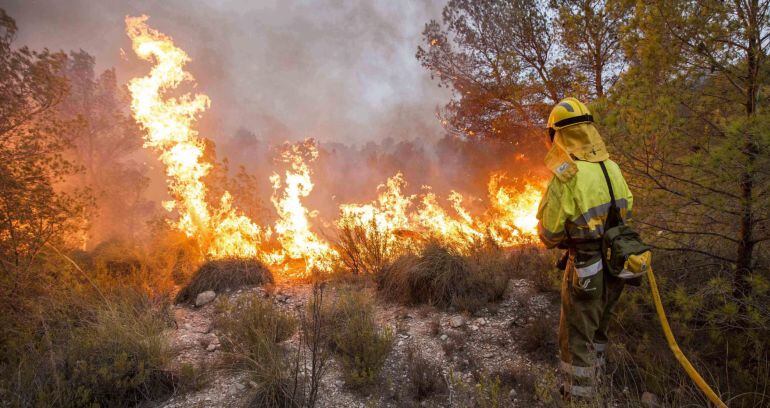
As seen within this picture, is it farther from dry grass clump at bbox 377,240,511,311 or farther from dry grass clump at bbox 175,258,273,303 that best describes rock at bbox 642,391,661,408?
dry grass clump at bbox 175,258,273,303

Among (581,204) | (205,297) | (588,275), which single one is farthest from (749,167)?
(205,297)

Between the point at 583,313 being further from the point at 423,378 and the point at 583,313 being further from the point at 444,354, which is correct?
the point at 444,354

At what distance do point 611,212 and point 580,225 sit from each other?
0.34m

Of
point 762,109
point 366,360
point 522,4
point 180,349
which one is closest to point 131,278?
point 180,349

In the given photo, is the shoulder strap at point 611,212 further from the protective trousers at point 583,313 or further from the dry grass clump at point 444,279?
the dry grass clump at point 444,279

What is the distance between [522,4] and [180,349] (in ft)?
36.7

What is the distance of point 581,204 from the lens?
2.51 m

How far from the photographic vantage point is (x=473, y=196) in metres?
25.6

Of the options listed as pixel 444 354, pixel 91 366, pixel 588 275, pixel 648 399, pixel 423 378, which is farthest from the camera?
pixel 444 354

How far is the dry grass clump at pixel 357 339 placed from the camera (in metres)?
3.35

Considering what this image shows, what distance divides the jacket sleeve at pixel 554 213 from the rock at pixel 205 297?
5.55 meters

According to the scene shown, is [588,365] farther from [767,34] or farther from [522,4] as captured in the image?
[522,4]

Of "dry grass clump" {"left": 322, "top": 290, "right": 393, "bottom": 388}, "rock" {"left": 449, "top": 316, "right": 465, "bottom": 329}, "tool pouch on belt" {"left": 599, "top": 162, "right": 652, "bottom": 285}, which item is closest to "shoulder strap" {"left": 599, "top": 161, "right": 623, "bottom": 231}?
"tool pouch on belt" {"left": 599, "top": 162, "right": 652, "bottom": 285}

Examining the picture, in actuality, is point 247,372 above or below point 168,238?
below
